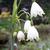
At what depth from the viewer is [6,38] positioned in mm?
2377

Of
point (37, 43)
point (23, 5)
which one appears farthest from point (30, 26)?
point (23, 5)

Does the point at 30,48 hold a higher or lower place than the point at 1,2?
lower

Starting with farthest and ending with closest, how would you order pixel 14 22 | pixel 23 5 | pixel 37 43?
1. pixel 23 5
2. pixel 37 43
3. pixel 14 22

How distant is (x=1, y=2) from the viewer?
9.16 ft

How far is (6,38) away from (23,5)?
0.57 metres

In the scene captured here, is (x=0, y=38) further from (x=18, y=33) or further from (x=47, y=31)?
(x=18, y=33)

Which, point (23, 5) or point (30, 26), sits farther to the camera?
point (23, 5)

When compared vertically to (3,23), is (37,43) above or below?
below

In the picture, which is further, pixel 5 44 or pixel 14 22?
pixel 5 44

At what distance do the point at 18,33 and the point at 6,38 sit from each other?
1.65 m

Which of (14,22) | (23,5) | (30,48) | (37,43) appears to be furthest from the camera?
(23,5)

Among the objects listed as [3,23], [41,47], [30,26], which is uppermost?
[30,26]

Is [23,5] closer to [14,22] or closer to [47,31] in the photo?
[47,31]

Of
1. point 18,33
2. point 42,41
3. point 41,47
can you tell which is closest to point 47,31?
point 42,41
